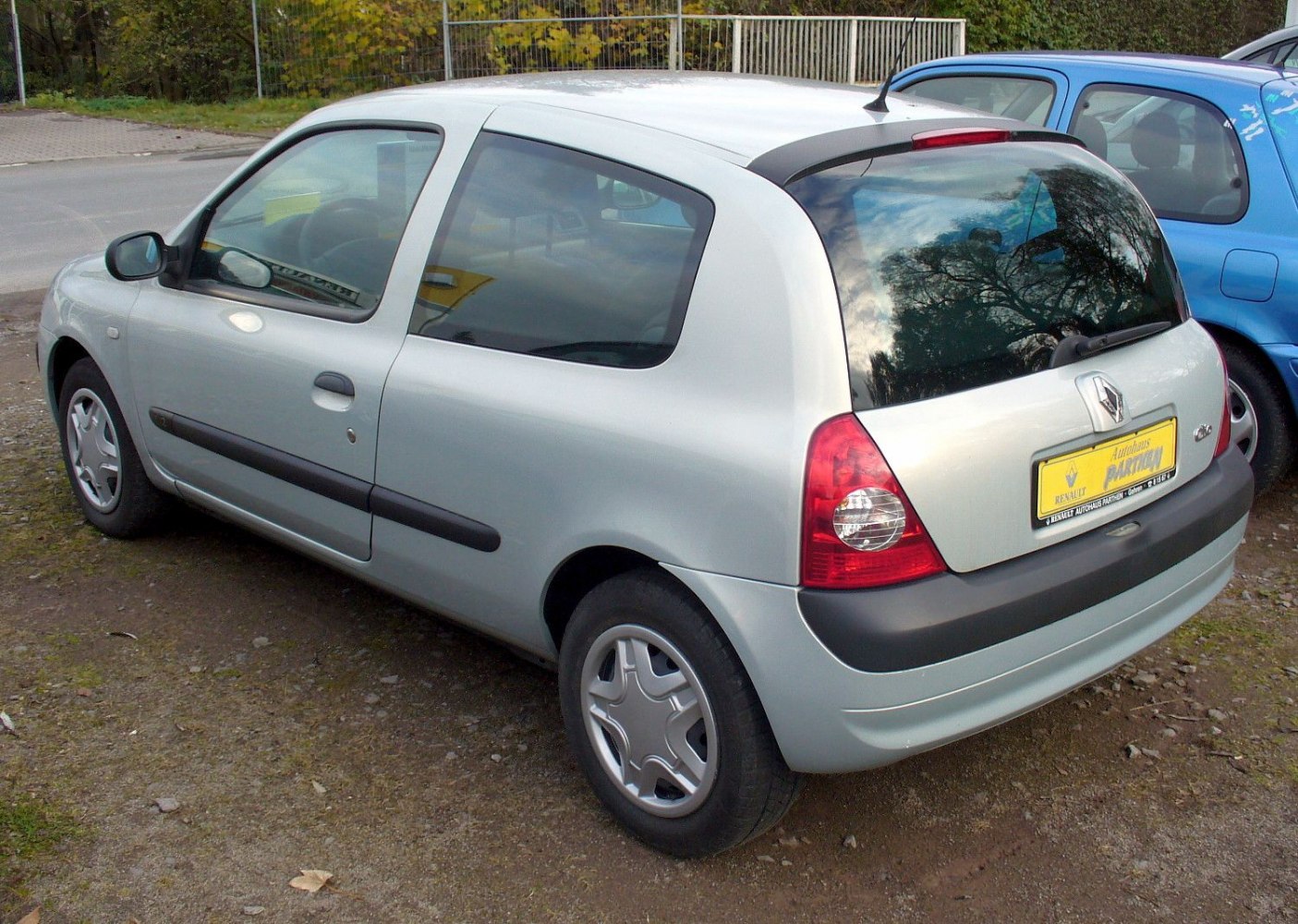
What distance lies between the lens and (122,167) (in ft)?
51.4

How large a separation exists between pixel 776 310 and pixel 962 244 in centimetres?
51

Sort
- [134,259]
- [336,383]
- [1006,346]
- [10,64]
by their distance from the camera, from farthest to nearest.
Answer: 1. [10,64]
2. [134,259]
3. [336,383]
4. [1006,346]

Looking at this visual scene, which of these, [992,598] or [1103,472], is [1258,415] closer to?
[1103,472]

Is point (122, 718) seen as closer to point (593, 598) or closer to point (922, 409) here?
point (593, 598)

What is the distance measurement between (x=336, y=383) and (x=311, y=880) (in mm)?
1278

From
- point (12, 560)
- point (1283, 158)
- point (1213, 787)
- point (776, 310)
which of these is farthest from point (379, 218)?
point (1283, 158)

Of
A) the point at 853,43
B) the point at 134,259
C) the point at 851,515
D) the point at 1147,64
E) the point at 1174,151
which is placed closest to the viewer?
the point at 851,515

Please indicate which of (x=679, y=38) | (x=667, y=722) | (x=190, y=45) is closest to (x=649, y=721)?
(x=667, y=722)

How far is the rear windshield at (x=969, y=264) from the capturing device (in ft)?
8.81

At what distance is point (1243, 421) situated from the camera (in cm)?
492

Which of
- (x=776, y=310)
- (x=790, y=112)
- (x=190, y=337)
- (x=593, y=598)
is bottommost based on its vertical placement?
(x=593, y=598)

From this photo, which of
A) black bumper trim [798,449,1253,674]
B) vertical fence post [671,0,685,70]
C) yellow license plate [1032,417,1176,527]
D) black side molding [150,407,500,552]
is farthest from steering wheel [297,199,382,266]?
vertical fence post [671,0,685,70]

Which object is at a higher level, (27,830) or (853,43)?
(853,43)

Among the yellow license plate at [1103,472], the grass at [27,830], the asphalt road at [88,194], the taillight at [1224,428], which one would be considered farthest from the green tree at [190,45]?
the yellow license plate at [1103,472]
